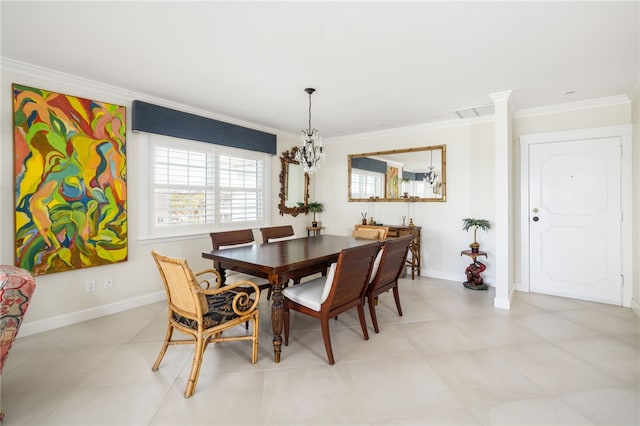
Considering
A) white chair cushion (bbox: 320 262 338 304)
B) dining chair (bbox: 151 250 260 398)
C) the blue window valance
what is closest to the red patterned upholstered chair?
dining chair (bbox: 151 250 260 398)

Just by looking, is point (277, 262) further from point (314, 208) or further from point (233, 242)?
point (314, 208)

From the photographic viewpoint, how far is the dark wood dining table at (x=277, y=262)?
7.42 feet

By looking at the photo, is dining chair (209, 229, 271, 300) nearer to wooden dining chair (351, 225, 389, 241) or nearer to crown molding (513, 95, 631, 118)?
wooden dining chair (351, 225, 389, 241)

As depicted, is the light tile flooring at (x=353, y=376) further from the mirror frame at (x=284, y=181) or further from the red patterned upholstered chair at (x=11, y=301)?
the mirror frame at (x=284, y=181)

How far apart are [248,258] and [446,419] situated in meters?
1.72

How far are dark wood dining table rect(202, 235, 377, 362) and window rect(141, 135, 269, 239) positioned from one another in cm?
134

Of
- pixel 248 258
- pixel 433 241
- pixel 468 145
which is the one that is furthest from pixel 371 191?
pixel 248 258

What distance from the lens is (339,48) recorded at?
7.82ft

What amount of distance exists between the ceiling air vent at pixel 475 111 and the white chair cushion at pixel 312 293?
291 centimetres

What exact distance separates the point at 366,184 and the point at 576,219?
2.93 m

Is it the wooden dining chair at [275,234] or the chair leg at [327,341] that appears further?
the wooden dining chair at [275,234]

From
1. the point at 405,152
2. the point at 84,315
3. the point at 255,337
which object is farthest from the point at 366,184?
the point at 84,315

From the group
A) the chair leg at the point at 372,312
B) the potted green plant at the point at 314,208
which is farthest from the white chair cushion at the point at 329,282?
the potted green plant at the point at 314,208

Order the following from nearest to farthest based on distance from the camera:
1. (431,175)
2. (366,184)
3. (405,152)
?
(431,175)
(405,152)
(366,184)
